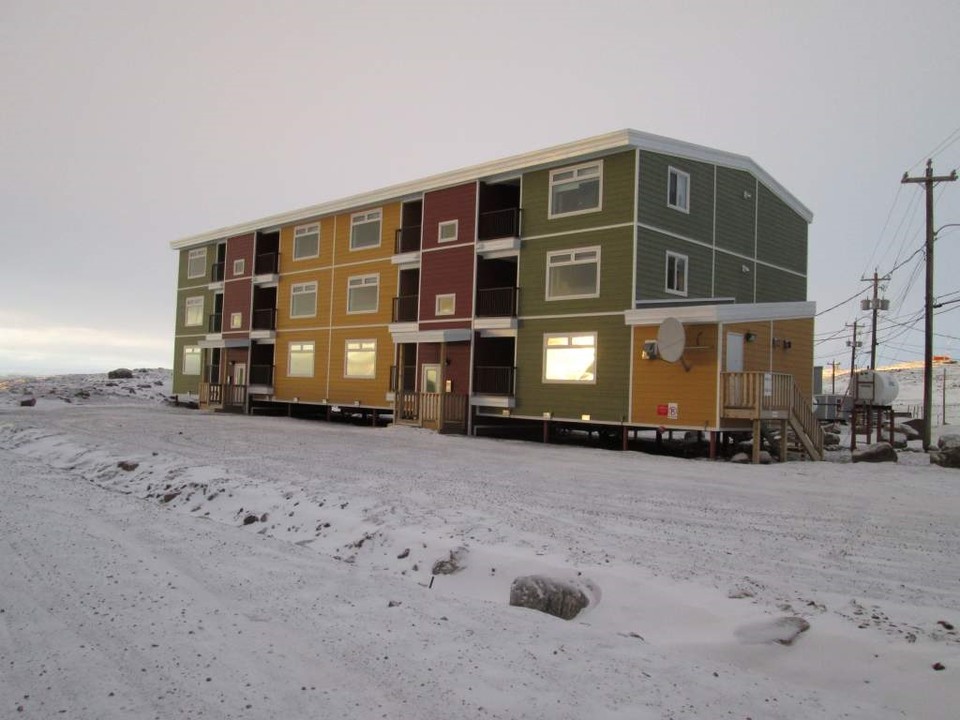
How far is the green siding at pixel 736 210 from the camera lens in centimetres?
2408

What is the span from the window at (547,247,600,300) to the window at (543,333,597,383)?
1.27 metres

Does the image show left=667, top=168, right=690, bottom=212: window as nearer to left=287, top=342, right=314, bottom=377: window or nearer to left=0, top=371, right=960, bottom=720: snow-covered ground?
left=0, top=371, right=960, bottom=720: snow-covered ground

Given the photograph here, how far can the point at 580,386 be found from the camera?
21.8 metres

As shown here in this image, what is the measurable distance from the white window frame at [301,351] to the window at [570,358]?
12512mm

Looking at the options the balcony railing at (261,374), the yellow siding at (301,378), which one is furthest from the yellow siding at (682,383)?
the balcony railing at (261,374)

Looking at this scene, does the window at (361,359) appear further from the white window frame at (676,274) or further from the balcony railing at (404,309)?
the white window frame at (676,274)

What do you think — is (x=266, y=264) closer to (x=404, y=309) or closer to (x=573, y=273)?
(x=404, y=309)

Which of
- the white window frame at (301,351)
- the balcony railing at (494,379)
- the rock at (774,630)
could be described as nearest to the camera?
the rock at (774,630)

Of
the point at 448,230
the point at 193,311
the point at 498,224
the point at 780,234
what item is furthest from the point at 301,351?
the point at 780,234

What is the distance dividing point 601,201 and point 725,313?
18.0 feet

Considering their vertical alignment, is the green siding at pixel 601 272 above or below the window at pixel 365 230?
below

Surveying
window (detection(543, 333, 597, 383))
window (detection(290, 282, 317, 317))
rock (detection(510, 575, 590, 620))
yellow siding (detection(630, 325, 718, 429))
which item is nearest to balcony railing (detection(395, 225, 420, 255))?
window (detection(290, 282, 317, 317))

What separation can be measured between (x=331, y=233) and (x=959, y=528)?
86.5ft

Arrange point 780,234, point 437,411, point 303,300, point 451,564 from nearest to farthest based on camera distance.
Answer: point 451,564, point 437,411, point 780,234, point 303,300
